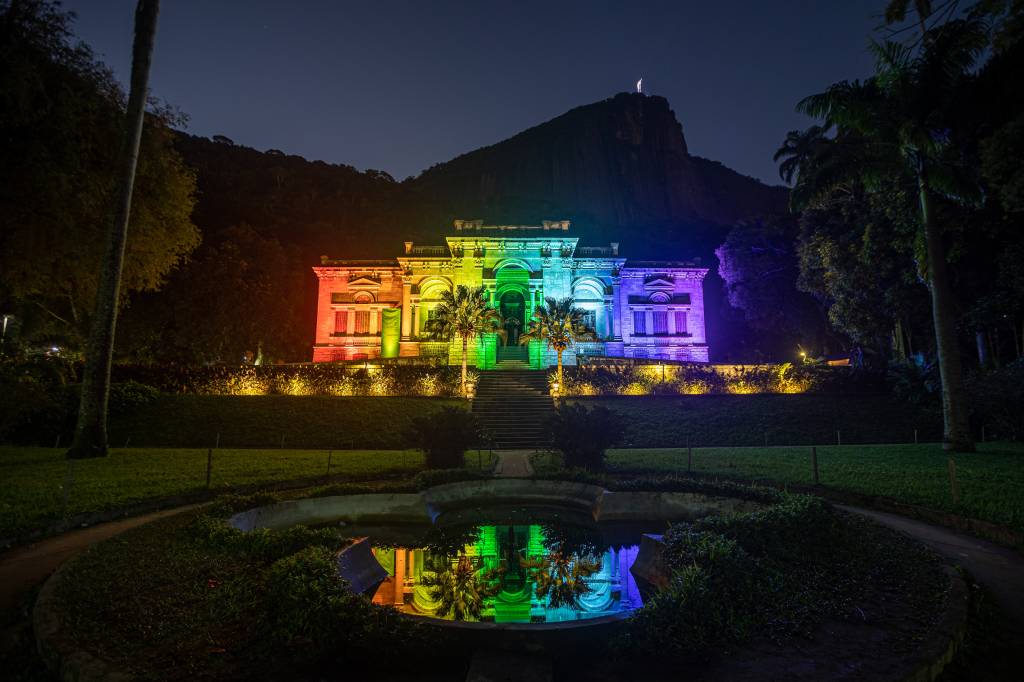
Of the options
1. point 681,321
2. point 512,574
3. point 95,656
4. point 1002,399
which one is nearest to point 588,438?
point 512,574

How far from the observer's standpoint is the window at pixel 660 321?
4044 cm

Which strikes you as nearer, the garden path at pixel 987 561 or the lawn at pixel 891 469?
the garden path at pixel 987 561

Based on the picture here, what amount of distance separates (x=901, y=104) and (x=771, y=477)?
1454 cm

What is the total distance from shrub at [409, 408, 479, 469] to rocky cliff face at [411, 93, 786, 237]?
7539 centimetres

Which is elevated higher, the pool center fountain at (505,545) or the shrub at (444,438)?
the shrub at (444,438)

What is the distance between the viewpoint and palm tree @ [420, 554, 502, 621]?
5.36 meters

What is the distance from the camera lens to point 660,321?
40594 millimetres

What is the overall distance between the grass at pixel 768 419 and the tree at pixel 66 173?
63.9ft

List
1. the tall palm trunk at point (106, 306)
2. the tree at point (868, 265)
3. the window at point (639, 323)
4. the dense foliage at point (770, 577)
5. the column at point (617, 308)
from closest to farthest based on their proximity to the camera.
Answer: the dense foliage at point (770, 577) < the tall palm trunk at point (106, 306) < the tree at point (868, 265) < the column at point (617, 308) < the window at point (639, 323)

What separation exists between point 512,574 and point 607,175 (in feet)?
327

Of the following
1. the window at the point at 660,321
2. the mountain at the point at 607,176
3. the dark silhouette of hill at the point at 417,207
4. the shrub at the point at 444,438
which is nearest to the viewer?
the shrub at the point at 444,438

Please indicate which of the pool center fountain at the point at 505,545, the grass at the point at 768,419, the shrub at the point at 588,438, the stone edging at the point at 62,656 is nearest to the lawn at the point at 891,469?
the shrub at the point at 588,438

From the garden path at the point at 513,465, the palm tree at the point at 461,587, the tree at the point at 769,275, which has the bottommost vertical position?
the palm tree at the point at 461,587

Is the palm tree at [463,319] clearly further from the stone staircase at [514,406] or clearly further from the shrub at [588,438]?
the shrub at [588,438]
